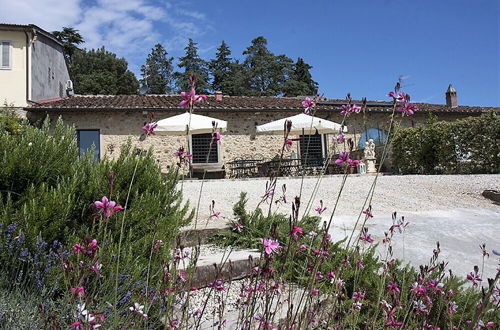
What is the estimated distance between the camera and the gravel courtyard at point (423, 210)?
4.39 metres

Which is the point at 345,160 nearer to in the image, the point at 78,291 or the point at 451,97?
the point at 78,291

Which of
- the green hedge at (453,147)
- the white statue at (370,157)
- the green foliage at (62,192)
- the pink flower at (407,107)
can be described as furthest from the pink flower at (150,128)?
the white statue at (370,157)

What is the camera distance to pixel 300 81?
40594 millimetres

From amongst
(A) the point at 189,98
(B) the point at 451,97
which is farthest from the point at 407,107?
(B) the point at 451,97

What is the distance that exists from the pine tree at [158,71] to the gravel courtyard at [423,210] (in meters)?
37.9

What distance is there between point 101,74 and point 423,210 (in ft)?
119

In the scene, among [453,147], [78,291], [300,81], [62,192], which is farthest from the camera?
[300,81]

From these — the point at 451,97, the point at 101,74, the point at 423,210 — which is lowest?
the point at 423,210

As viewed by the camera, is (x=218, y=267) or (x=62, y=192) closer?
(x=62, y=192)

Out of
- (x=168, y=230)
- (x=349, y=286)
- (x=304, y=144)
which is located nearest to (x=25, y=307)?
(x=168, y=230)

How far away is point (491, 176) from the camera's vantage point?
993cm

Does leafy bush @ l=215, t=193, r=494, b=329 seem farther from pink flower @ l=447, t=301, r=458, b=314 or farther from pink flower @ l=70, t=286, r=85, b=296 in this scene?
pink flower @ l=70, t=286, r=85, b=296

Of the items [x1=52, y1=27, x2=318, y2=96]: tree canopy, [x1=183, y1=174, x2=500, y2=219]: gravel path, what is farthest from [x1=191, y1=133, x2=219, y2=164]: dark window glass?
[x1=52, y1=27, x2=318, y2=96]: tree canopy

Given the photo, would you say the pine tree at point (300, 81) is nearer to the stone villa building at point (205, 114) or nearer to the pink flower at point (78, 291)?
the stone villa building at point (205, 114)
